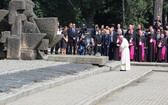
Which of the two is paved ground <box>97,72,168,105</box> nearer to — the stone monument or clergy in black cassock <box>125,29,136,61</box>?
the stone monument

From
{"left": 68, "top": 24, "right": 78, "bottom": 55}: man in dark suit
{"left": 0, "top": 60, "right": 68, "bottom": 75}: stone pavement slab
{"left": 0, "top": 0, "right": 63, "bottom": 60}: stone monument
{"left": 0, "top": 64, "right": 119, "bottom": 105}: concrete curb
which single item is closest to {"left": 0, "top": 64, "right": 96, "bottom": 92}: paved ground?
{"left": 0, "top": 64, "right": 119, "bottom": 105}: concrete curb

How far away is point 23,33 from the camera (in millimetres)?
20812

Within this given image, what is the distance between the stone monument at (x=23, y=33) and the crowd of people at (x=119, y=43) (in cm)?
428

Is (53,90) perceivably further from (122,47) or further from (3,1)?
(3,1)

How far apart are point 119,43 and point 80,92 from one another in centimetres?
1276

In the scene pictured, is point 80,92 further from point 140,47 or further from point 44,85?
point 140,47

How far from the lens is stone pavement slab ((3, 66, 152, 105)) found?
33.9ft

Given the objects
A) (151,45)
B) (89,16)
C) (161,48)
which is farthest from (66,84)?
(89,16)

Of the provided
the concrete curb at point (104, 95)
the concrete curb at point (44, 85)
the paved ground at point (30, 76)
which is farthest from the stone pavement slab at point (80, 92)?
the paved ground at point (30, 76)

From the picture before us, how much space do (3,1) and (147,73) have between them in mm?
32135

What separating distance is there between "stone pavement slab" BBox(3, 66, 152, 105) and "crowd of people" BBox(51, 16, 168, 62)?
871cm

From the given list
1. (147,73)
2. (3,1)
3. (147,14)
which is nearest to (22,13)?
(147,73)

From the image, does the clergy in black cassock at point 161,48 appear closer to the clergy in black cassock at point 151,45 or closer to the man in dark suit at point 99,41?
the clergy in black cassock at point 151,45

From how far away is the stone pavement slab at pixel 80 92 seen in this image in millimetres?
10320
